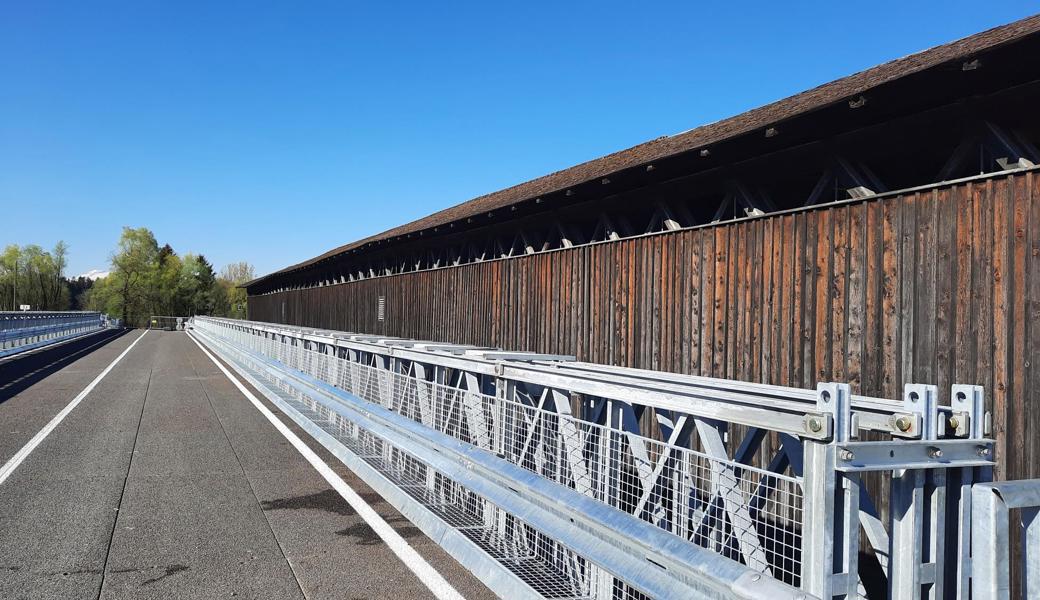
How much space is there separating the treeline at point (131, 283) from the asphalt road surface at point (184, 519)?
86149 mm

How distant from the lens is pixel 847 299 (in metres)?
6.93

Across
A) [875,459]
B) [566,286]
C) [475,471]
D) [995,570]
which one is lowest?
[475,471]

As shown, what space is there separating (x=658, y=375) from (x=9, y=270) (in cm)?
12241

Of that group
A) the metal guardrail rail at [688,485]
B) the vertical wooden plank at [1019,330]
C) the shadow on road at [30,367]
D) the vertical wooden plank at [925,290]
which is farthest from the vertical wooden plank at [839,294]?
the shadow on road at [30,367]

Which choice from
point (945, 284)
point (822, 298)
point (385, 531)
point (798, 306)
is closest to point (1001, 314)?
point (945, 284)

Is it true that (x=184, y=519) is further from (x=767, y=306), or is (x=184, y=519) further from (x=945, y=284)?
(x=945, y=284)

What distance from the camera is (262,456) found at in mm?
8836

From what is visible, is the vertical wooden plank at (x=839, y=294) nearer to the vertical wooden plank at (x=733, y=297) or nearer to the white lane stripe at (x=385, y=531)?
the vertical wooden plank at (x=733, y=297)

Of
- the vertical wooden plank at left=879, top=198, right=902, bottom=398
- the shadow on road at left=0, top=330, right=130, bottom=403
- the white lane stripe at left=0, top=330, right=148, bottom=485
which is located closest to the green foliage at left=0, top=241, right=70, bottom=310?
the shadow on road at left=0, top=330, right=130, bottom=403

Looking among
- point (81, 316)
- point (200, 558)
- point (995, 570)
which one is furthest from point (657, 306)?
point (81, 316)

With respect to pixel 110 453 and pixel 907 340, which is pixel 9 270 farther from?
pixel 907 340

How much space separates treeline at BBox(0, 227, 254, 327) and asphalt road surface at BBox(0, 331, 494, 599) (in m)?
86.1

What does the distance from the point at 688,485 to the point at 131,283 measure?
105969mm

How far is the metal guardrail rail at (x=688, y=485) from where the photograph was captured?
236cm
